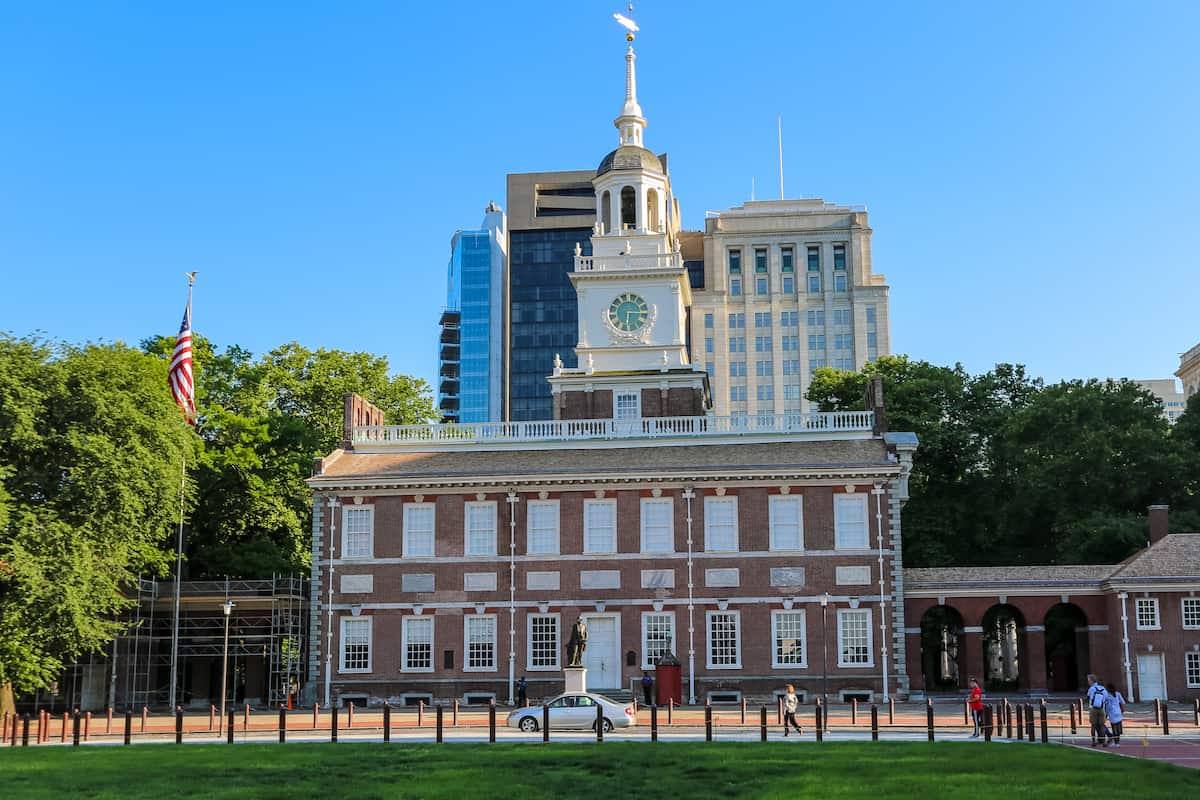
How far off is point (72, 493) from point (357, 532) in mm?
10091

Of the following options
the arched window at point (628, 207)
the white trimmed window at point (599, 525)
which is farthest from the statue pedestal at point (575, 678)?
the arched window at point (628, 207)

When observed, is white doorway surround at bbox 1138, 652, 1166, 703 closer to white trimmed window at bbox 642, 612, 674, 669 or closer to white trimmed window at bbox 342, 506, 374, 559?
white trimmed window at bbox 642, 612, 674, 669

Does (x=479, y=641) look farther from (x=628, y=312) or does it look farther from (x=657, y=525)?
(x=628, y=312)

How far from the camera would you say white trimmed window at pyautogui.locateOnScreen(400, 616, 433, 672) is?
50.5 meters

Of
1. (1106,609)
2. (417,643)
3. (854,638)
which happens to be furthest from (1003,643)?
(417,643)

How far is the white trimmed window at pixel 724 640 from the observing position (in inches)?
1938

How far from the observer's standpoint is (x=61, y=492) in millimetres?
47281

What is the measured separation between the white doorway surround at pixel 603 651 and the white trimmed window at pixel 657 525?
289cm

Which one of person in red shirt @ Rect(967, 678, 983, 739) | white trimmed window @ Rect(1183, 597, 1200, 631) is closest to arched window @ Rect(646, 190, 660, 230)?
white trimmed window @ Rect(1183, 597, 1200, 631)

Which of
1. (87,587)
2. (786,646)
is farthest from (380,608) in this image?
(786,646)

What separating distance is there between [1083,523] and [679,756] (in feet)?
121

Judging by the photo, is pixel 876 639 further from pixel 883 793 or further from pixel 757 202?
pixel 757 202

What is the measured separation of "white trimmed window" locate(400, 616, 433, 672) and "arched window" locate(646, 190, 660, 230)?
73.9 ft

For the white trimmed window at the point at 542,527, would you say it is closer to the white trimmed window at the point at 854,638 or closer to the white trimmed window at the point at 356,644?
the white trimmed window at the point at 356,644
